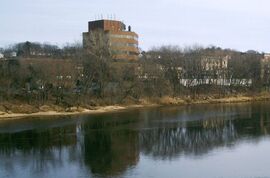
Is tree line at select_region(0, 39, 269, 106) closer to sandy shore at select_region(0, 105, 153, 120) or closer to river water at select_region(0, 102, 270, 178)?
sandy shore at select_region(0, 105, 153, 120)

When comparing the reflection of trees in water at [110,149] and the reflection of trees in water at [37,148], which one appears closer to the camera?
the reflection of trees in water at [110,149]

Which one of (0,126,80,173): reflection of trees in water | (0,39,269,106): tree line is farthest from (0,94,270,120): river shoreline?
(0,126,80,173): reflection of trees in water

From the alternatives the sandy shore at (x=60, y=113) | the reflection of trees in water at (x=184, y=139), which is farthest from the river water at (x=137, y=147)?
the sandy shore at (x=60, y=113)

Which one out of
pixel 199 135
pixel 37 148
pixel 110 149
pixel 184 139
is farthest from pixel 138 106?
pixel 110 149

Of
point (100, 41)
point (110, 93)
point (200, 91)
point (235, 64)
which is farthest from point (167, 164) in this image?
point (235, 64)

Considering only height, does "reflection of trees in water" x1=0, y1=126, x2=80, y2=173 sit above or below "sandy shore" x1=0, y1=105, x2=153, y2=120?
below

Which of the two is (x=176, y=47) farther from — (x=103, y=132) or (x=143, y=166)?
(x=143, y=166)

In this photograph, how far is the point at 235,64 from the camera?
98.8m

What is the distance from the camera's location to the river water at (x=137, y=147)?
26.8 m

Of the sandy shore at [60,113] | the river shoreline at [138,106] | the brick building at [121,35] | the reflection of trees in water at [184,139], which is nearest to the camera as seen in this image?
the reflection of trees in water at [184,139]

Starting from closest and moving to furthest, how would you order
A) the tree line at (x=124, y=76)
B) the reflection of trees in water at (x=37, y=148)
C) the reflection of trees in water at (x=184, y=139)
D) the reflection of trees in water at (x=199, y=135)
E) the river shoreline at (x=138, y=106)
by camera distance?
1. the reflection of trees in water at (x=37, y=148)
2. the reflection of trees in water at (x=184, y=139)
3. the reflection of trees in water at (x=199, y=135)
4. the river shoreline at (x=138, y=106)
5. the tree line at (x=124, y=76)

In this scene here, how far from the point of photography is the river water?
26750 millimetres

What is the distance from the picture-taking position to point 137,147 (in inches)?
1363

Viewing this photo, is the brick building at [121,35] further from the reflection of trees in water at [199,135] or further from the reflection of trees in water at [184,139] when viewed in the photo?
the reflection of trees in water at [184,139]
